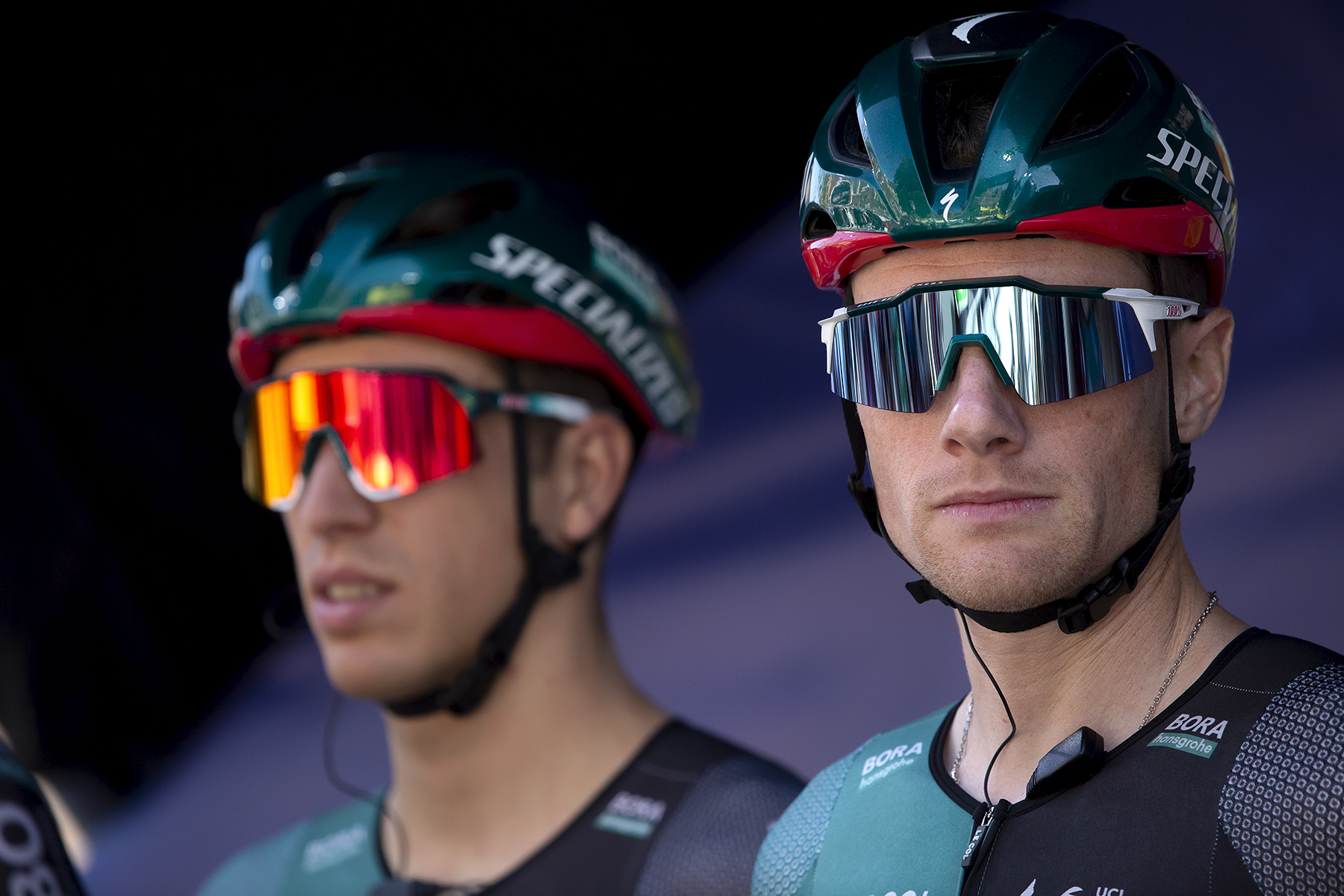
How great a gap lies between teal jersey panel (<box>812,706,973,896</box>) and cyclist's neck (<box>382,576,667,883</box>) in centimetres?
115

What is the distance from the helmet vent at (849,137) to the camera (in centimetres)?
267

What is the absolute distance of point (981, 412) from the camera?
7.64 feet

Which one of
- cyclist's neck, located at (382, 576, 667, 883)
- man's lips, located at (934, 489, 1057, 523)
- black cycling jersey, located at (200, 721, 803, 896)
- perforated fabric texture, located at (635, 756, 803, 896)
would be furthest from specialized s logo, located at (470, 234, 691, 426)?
man's lips, located at (934, 489, 1057, 523)

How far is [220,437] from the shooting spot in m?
5.74

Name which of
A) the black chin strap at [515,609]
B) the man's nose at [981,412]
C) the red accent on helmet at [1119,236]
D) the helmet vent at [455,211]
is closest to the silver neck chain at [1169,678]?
the man's nose at [981,412]

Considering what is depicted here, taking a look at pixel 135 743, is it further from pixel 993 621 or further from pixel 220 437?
pixel 993 621

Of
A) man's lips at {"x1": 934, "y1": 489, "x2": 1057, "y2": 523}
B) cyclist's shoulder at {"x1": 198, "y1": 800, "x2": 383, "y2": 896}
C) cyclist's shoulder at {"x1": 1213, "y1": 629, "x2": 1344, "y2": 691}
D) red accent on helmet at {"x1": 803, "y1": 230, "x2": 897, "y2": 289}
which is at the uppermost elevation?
red accent on helmet at {"x1": 803, "y1": 230, "x2": 897, "y2": 289}

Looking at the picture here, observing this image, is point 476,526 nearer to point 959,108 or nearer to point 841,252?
point 841,252

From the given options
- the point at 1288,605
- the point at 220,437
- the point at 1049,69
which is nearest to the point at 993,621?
the point at 1049,69

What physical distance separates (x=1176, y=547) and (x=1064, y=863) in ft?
2.14

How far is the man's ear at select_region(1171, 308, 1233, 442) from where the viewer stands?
2523 mm

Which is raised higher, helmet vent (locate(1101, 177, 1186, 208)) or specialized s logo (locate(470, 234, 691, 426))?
helmet vent (locate(1101, 177, 1186, 208))

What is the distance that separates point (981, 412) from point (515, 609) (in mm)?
1912

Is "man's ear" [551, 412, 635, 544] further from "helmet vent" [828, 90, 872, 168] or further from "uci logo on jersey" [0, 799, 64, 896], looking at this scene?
"uci logo on jersey" [0, 799, 64, 896]
